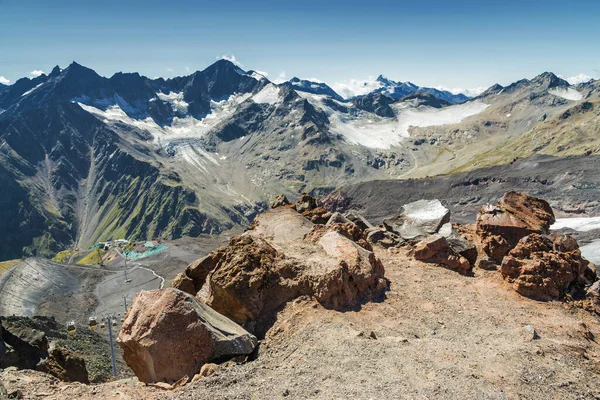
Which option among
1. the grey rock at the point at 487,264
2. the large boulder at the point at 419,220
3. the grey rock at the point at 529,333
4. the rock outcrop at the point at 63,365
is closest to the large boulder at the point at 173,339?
the rock outcrop at the point at 63,365

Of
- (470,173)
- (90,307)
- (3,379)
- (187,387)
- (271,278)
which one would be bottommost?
(90,307)

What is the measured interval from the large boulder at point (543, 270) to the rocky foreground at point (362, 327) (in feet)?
0.21

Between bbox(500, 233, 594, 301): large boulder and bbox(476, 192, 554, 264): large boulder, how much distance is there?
354cm

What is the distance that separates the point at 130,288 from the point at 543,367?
308 feet

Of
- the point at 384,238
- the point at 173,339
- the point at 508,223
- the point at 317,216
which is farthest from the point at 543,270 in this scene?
the point at 317,216

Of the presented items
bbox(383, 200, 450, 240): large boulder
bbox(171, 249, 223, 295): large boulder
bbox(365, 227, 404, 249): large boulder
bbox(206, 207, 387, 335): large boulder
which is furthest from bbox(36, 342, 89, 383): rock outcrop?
bbox(383, 200, 450, 240): large boulder

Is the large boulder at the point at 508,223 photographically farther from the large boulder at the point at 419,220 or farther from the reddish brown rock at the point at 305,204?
the reddish brown rock at the point at 305,204

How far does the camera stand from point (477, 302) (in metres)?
19.0

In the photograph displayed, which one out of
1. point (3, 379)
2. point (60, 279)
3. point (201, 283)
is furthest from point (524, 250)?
point (60, 279)

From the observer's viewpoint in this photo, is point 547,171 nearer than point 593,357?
No

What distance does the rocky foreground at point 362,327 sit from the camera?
12.2 meters

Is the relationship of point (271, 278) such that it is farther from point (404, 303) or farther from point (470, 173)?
point (470, 173)

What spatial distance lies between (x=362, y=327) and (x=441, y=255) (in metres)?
10.3

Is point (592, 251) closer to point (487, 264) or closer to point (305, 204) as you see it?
point (305, 204)
